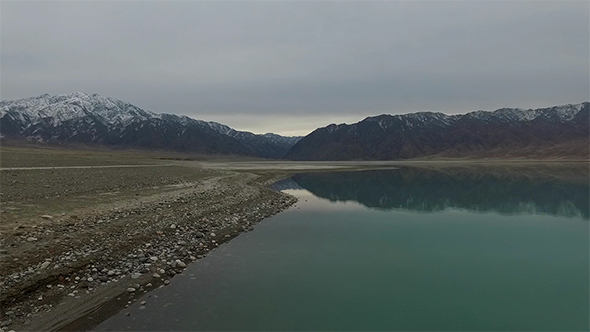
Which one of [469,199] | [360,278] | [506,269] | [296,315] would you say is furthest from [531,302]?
[469,199]

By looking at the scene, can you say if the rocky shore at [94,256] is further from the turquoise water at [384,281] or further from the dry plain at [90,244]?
the turquoise water at [384,281]

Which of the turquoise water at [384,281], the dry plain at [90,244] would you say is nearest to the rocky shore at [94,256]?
the dry plain at [90,244]

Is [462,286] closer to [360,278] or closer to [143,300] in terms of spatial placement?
[360,278]

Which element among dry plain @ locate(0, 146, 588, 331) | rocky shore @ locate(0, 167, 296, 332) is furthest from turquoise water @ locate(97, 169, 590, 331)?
dry plain @ locate(0, 146, 588, 331)

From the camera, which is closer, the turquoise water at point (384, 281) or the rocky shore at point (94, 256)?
the rocky shore at point (94, 256)

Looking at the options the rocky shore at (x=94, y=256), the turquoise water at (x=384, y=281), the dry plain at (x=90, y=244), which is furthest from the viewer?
the turquoise water at (x=384, y=281)

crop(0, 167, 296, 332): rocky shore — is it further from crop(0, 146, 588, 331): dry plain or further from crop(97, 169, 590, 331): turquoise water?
crop(97, 169, 590, 331): turquoise water

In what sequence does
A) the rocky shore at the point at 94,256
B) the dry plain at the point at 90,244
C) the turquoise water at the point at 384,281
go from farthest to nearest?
the turquoise water at the point at 384,281 < the dry plain at the point at 90,244 < the rocky shore at the point at 94,256
